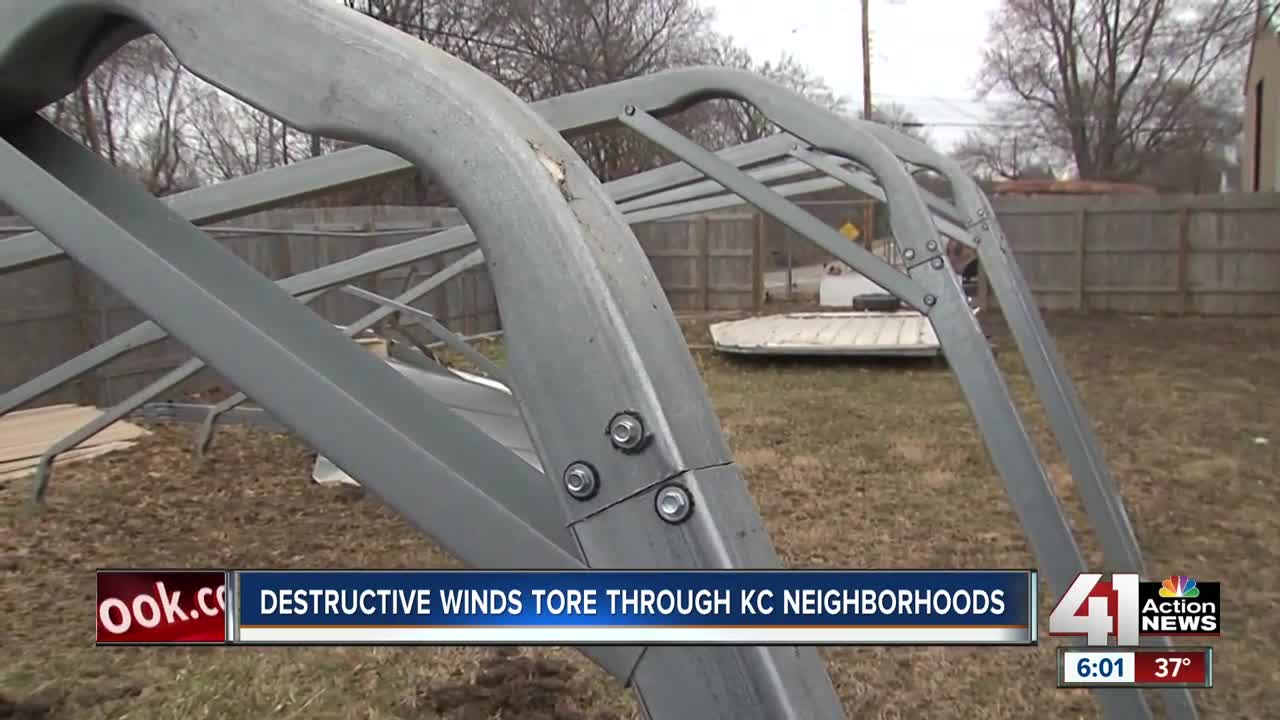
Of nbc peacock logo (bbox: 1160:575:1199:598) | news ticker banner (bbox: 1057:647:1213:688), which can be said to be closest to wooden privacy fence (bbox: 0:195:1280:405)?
nbc peacock logo (bbox: 1160:575:1199:598)

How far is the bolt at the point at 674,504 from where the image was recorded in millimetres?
738

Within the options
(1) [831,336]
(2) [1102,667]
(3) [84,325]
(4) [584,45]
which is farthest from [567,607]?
(4) [584,45]

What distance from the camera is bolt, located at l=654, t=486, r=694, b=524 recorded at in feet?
2.42

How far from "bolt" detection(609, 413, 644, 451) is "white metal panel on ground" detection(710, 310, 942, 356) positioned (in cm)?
861

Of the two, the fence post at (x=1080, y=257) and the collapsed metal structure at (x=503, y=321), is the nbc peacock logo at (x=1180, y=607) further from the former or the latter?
the fence post at (x=1080, y=257)

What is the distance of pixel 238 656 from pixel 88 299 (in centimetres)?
554

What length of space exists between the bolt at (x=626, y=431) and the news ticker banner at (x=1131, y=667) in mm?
1954

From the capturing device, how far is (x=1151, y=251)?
535 inches

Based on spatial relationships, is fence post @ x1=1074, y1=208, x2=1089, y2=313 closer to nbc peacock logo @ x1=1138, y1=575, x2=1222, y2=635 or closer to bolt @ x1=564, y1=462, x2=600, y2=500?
nbc peacock logo @ x1=1138, y1=575, x2=1222, y2=635

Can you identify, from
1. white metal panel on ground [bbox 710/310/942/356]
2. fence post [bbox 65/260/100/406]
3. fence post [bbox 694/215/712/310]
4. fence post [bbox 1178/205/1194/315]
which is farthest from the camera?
fence post [bbox 694/215/712/310]

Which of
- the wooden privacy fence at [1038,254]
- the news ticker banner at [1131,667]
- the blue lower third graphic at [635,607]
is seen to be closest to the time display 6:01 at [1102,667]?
the news ticker banner at [1131,667]

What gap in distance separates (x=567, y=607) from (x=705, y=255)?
14.3 meters

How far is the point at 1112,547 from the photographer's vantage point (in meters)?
2.77

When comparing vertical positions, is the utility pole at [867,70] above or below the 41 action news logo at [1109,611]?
above
